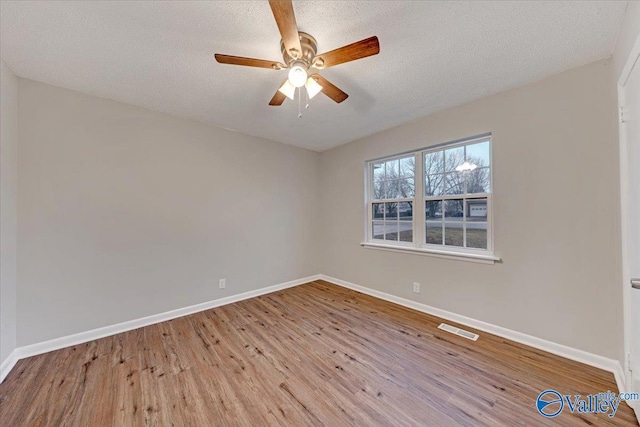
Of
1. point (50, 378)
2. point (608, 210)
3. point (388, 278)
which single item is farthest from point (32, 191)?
point (608, 210)

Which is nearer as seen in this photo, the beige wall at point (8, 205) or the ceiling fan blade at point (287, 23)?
the ceiling fan blade at point (287, 23)

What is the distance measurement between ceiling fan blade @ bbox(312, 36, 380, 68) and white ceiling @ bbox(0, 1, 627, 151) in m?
0.19

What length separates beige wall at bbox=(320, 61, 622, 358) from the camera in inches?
73.2

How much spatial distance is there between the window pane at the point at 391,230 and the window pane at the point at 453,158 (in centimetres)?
101

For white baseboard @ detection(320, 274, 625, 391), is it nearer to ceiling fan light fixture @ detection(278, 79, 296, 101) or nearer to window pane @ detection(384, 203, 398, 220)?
window pane @ detection(384, 203, 398, 220)

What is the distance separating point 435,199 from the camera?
2.95 meters

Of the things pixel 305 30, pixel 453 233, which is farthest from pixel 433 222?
pixel 305 30

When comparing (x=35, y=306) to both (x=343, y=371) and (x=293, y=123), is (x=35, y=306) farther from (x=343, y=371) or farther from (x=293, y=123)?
(x=293, y=123)

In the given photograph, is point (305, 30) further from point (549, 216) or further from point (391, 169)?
point (549, 216)

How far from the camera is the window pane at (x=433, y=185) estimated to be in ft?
9.57

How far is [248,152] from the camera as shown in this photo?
355cm

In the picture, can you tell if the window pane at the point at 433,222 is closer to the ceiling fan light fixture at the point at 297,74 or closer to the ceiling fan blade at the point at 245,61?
the ceiling fan light fixture at the point at 297,74

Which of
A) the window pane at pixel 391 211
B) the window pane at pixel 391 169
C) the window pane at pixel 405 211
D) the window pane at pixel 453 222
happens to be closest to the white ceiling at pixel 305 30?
the window pane at pixel 391 169

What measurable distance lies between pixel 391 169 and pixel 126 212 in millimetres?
3381
